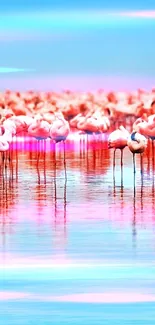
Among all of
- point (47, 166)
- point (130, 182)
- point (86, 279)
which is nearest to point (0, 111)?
point (47, 166)

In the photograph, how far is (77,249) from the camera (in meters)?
6.96

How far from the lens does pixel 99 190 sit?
987 cm

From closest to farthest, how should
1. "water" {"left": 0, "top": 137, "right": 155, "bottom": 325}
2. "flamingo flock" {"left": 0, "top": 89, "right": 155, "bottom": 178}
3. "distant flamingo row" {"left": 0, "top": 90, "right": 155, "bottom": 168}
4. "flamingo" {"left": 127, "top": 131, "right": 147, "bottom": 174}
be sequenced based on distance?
"water" {"left": 0, "top": 137, "right": 155, "bottom": 325}
"flamingo" {"left": 127, "top": 131, "right": 147, "bottom": 174}
"distant flamingo row" {"left": 0, "top": 90, "right": 155, "bottom": 168}
"flamingo flock" {"left": 0, "top": 89, "right": 155, "bottom": 178}

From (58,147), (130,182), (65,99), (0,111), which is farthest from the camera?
(65,99)

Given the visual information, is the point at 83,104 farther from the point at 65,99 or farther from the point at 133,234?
the point at 133,234

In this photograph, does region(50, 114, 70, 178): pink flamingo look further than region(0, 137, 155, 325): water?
Yes

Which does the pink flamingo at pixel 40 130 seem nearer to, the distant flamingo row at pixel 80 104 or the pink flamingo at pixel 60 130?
the pink flamingo at pixel 60 130

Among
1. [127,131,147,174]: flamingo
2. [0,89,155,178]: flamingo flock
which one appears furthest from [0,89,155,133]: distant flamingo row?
[127,131,147,174]: flamingo

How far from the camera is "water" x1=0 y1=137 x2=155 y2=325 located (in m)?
5.59

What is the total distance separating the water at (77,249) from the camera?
5590mm

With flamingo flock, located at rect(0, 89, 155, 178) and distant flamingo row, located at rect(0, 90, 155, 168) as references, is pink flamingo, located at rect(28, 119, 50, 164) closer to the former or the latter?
distant flamingo row, located at rect(0, 90, 155, 168)

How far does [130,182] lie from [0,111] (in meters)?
7.73

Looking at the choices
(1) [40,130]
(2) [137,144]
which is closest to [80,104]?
(1) [40,130]

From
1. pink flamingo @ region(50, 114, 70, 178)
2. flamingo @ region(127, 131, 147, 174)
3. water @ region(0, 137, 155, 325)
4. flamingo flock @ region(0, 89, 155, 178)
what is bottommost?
water @ region(0, 137, 155, 325)
